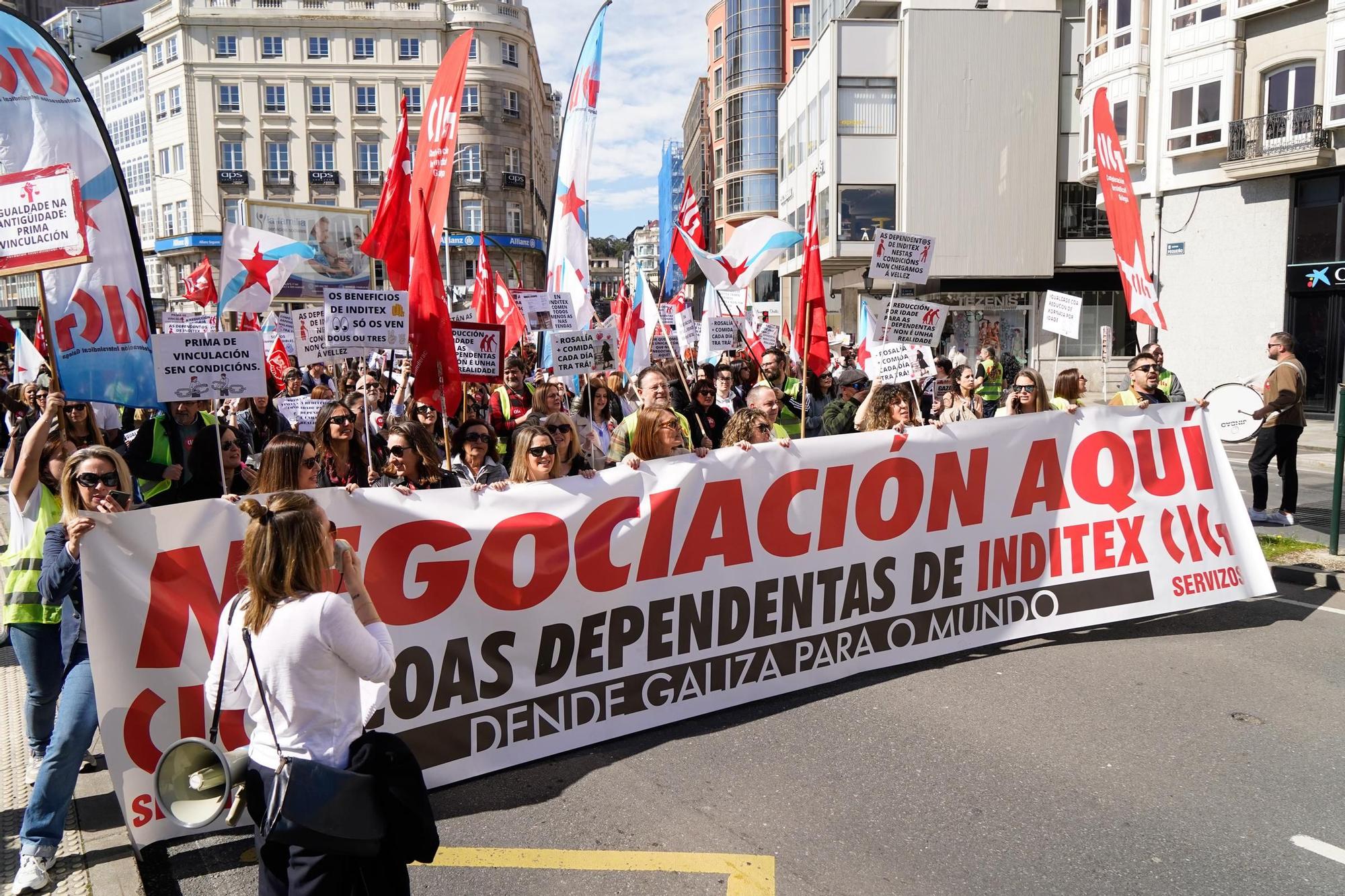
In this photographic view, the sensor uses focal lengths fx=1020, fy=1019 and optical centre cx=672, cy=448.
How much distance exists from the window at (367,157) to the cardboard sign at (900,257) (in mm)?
57277

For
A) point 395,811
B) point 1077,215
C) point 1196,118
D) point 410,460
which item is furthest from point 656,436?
point 1077,215

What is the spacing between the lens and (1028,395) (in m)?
7.70

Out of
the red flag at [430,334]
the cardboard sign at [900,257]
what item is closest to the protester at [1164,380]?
the cardboard sign at [900,257]

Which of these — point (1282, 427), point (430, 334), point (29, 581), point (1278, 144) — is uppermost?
point (1278, 144)

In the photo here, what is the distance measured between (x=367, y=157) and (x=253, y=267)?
53962mm

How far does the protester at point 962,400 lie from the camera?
877 centimetres

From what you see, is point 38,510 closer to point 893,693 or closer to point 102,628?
point 102,628

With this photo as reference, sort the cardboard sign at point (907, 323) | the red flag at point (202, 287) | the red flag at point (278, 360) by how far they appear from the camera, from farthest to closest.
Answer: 1. the red flag at point (202, 287)
2. the red flag at point (278, 360)
3. the cardboard sign at point (907, 323)

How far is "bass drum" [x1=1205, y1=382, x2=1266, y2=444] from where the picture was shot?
852cm

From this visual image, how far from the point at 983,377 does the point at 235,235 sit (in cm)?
1084

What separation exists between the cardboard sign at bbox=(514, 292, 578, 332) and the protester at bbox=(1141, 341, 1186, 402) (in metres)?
5.86

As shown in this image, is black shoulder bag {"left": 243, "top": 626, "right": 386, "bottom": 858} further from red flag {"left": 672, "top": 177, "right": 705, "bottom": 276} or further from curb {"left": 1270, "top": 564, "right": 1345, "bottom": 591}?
red flag {"left": 672, "top": 177, "right": 705, "bottom": 276}

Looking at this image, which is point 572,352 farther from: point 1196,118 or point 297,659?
point 1196,118

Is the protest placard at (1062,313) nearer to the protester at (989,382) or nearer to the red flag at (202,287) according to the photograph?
the protester at (989,382)
